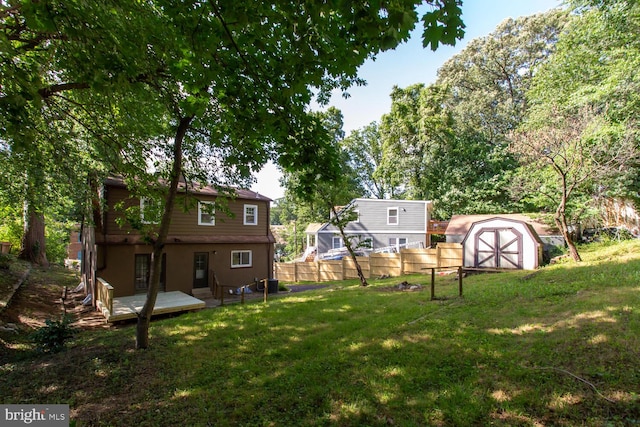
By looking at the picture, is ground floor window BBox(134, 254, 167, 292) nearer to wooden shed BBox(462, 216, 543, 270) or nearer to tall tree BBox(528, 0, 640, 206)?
wooden shed BBox(462, 216, 543, 270)

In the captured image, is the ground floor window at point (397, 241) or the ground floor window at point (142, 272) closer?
the ground floor window at point (142, 272)

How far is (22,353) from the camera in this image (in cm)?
595

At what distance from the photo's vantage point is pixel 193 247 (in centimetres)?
1341

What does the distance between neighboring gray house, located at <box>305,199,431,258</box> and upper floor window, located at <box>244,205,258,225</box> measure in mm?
8922

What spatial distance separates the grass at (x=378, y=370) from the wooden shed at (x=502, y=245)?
670cm

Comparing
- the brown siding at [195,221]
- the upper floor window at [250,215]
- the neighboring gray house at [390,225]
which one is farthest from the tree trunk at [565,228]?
the upper floor window at [250,215]

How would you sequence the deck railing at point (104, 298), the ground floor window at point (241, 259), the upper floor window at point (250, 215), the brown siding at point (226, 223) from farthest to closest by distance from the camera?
the upper floor window at point (250, 215) < the ground floor window at point (241, 259) < the brown siding at point (226, 223) < the deck railing at point (104, 298)

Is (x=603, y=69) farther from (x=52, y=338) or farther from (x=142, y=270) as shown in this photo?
(x=142, y=270)

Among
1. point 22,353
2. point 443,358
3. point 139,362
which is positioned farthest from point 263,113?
point 22,353

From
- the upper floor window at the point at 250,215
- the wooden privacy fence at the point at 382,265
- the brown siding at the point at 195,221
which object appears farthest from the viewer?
the wooden privacy fence at the point at 382,265

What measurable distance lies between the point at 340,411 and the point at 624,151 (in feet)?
54.0

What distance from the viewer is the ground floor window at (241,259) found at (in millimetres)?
14727

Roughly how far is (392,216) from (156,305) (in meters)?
18.4

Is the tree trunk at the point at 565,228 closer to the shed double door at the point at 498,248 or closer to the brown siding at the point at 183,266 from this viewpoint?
the shed double door at the point at 498,248
